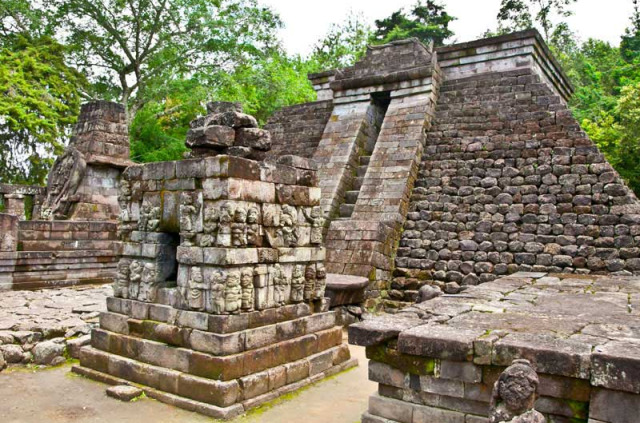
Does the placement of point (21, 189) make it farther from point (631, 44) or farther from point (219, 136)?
point (631, 44)

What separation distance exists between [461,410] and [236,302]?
2243 millimetres

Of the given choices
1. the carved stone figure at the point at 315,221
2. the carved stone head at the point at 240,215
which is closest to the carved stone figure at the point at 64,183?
the carved stone figure at the point at 315,221

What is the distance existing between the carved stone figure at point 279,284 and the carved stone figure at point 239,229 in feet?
1.81

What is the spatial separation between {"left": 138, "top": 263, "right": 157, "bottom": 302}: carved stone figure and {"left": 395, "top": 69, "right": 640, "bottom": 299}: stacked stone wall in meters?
5.21

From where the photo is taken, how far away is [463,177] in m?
10.4

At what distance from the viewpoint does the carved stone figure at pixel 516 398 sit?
2805mm

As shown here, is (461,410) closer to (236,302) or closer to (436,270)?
(236,302)

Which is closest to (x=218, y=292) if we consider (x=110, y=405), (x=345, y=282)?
(x=110, y=405)

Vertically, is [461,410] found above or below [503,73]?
below

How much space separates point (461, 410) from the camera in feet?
11.7

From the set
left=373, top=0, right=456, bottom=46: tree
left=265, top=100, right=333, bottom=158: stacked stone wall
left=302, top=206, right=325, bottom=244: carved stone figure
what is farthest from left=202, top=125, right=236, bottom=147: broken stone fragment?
left=373, top=0, right=456, bottom=46: tree

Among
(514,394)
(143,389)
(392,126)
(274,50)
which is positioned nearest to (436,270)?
(392,126)

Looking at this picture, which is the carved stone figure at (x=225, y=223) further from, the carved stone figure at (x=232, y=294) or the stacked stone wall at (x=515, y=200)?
the stacked stone wall at (x=515, y=200)

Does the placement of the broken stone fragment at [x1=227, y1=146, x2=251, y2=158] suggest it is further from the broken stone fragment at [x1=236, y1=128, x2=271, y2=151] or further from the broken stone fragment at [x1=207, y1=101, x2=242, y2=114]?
the broken stone fragment at [x1=207, y1=101, x2=242, y2=114]
